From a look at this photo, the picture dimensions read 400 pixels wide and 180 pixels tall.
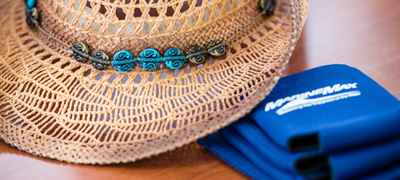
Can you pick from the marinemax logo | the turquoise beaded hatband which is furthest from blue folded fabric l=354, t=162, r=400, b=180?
the turquoise beaded hatband

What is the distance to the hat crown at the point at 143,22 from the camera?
0.58 m

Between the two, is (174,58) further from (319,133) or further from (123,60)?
(319,133)

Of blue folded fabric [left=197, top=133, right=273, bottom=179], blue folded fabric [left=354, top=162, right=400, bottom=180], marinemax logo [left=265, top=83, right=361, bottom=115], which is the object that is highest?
marinemax logo [left=265, top=83, right=361, bottom=115]

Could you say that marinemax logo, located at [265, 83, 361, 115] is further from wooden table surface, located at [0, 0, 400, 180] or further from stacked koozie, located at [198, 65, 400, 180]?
wooden table surface, located at [0, 0, 400, 180]

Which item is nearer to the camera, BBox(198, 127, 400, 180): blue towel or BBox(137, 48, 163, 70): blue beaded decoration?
BBox(198, 127, 400, 180): blue towel

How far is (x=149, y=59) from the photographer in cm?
60

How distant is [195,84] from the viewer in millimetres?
592

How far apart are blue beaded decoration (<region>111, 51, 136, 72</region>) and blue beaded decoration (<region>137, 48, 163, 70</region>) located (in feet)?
0.06

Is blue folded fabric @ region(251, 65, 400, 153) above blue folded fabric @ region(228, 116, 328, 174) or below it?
above

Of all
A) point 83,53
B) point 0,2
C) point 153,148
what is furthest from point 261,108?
point 0,2

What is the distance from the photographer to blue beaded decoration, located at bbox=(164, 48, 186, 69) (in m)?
0.60

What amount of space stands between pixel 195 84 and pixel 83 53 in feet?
0.71

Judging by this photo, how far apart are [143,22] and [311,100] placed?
0.31 metres

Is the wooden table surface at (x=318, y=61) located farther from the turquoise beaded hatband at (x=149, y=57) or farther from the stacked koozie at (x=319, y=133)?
the turquoise beaded hatband at (x=149, y=57)
